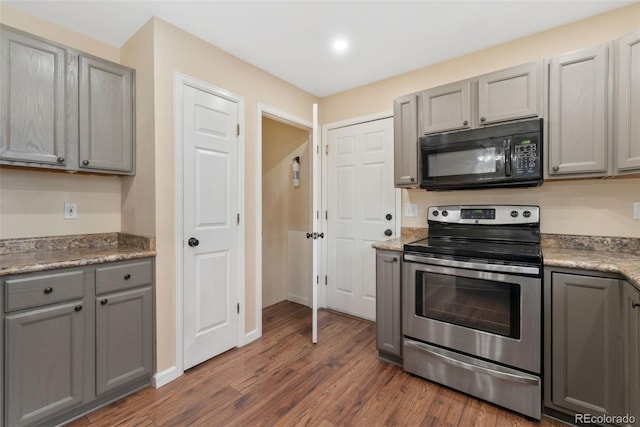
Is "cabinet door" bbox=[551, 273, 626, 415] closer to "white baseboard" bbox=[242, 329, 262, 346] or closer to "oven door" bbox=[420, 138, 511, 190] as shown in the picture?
"oven door" bbox=[420, 138, 511, 190]

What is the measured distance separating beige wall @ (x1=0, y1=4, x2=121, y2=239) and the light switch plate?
2542 mm

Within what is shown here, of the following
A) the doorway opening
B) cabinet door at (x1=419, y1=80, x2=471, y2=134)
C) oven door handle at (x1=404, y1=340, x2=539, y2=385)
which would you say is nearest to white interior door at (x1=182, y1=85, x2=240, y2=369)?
the doorway opening

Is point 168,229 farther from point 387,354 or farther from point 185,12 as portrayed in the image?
point 387,354

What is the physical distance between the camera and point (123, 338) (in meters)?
1.81

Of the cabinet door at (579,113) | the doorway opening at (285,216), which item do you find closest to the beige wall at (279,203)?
the doorway opening at (285,216)

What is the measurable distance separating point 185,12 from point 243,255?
185 cm

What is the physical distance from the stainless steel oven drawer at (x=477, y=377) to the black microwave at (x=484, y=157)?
123 cm

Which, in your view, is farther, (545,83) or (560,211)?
(560,211)

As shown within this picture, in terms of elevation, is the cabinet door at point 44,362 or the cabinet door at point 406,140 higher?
the cabinet door at point 406,140

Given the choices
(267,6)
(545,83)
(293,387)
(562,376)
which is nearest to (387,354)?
(293,387)

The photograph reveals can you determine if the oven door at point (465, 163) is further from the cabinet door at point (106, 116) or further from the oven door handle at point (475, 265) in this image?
the cabinet door at point (106, 116)

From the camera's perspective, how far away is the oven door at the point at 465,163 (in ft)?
6.55

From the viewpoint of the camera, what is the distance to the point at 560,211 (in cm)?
206

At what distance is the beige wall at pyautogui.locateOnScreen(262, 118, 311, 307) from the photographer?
138 inches
